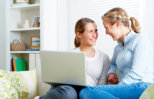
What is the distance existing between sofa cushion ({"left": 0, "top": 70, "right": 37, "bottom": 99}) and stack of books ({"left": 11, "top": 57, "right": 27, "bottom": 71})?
1202 millimetres

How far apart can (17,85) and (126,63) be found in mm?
960

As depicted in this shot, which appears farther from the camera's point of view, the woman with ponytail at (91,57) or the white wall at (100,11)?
the white wall at (100,11)

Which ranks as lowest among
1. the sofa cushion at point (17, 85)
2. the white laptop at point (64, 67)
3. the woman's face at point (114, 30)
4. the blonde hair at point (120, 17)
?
the sofa cushion at point (17, 85)

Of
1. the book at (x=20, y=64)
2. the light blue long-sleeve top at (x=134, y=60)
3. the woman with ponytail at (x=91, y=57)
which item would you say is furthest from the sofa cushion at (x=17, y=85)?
the book at (x=20, y=64)

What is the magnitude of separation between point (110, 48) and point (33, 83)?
4.01 ft

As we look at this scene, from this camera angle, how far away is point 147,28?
8.51ft

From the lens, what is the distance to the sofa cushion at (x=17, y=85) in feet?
5.89

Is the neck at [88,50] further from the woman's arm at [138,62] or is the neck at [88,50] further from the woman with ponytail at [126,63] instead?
the woman's arm at [138,62]

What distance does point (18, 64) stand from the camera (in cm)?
325

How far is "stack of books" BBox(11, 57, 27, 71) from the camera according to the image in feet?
10.5

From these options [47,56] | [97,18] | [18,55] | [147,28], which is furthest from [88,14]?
[47,56]

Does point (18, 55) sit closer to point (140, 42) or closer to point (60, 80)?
point (60, 80)

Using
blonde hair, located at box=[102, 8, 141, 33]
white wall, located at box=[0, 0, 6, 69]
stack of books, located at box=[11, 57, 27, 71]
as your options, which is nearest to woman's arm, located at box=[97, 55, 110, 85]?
blonde hair, located at box=[102, 8, 141, 33]

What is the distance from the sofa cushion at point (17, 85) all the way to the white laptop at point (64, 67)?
32 centimetres
